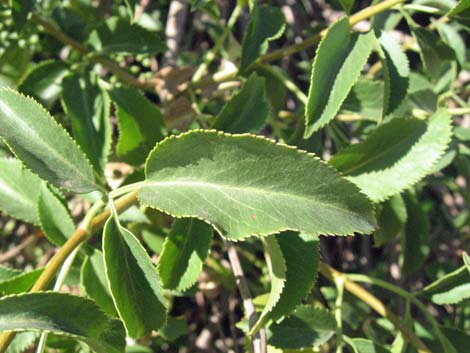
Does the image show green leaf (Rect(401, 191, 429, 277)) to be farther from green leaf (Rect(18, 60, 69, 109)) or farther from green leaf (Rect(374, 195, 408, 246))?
green leaf (Rect(18, 60, 69, 109))

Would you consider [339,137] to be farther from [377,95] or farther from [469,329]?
[469,329]

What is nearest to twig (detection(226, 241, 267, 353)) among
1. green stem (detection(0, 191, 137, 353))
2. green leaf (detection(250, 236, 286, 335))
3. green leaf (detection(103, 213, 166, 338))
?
green leaf (detection(250, 236, 286, 335))

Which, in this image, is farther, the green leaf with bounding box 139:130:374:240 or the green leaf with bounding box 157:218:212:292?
the green leaf with bounding box 157:218:212:292

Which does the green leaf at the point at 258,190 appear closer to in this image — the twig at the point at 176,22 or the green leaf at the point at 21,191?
the green leaf at the point at 21,191

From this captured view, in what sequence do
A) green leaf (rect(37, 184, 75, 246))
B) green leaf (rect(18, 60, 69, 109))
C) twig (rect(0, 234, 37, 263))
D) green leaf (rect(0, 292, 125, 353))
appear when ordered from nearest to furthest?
green leaf (rect(0, 292, 125, 353)), green leaf (rect(37, 184, 75, 246)), green leaf (rect(18, 60, 69, 109)), twig (rect(0, 234, 37, 263))

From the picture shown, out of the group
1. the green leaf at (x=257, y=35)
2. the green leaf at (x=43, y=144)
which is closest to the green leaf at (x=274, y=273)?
the green leaf at (x=43, y=144)
